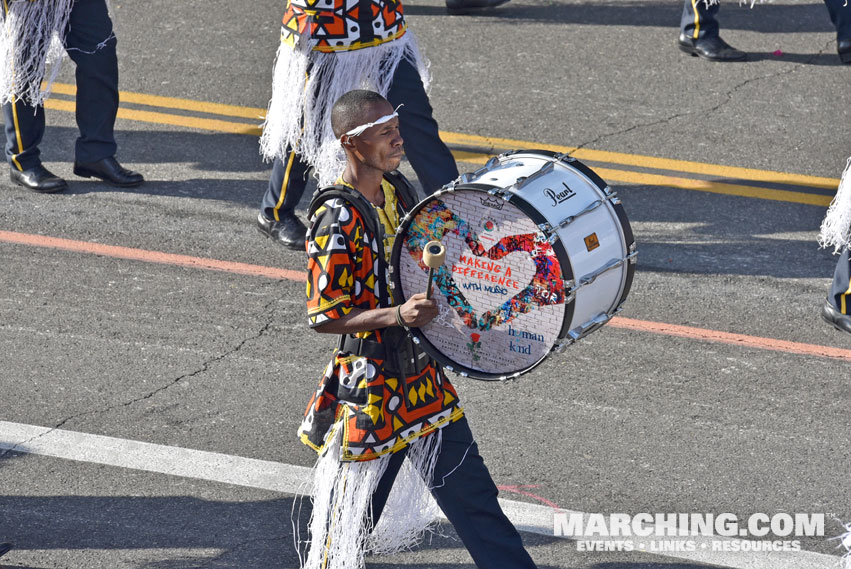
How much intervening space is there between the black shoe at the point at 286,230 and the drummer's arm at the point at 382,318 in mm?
3331

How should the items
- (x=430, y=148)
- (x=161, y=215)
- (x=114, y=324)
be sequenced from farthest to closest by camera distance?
1. (x=161, y=215)
2. (x=430, y=148)
3. (x=114, y=324)

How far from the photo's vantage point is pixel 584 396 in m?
5.89

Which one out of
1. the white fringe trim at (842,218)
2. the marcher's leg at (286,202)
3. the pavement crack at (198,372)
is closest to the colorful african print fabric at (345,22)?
the marcher's leg at (286,202)

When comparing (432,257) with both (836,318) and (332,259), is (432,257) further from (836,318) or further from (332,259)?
(836,318)

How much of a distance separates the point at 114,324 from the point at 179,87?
3.45 m

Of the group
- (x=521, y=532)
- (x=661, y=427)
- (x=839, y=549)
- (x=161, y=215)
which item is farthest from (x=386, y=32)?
(x=839, y=549)

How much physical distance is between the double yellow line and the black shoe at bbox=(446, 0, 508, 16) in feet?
7.79

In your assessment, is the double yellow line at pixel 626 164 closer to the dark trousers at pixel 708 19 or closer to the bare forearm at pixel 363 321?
the dark trousers at pixel 708 19

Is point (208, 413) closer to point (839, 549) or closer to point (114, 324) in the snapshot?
point (114, 324)

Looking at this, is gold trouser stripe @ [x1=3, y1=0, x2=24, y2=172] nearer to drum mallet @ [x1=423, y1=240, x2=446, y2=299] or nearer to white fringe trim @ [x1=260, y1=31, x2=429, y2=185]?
white fringe trim @ [x1=260, y1=31, x2=429, y2=185]

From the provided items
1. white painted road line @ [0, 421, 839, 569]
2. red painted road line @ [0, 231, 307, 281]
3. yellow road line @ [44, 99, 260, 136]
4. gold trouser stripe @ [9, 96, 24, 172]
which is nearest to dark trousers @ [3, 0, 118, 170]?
gold trouser stripe @ [9, 96, 24, 172]

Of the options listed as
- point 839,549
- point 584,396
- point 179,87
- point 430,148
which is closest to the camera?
point 839,549

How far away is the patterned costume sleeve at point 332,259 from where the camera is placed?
3.95 m

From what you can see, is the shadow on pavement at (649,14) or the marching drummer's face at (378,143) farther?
the shadow on pavement at (649,14)
